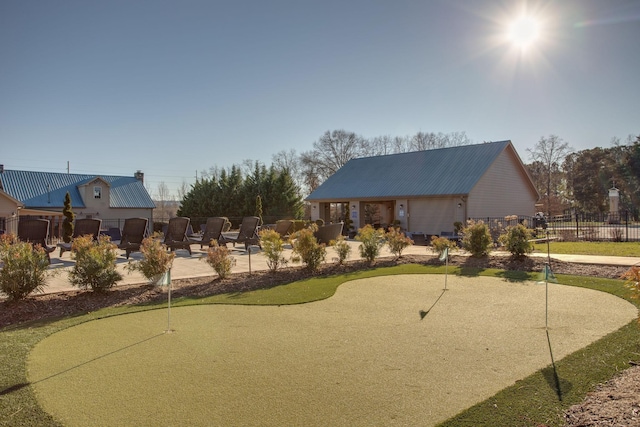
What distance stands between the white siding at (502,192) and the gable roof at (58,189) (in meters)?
23.7

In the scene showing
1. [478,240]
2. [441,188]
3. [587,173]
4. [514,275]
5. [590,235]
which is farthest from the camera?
[587,173]

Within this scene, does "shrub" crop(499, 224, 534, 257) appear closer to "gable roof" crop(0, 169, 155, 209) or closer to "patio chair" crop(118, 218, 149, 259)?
"patio chair" crop(118, 218, 149, 259)

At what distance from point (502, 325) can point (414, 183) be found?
19700mm

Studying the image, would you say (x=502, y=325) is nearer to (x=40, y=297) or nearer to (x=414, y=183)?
(x=40, y=297)

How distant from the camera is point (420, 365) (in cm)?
390

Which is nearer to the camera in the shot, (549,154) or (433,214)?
(433,214)

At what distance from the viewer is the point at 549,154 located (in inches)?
1845

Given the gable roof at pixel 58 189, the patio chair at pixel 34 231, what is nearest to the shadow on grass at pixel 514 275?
the patio chair at pixel 34 231

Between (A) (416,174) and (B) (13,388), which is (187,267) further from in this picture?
(A) (416,174)

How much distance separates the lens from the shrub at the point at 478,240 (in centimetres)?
1135

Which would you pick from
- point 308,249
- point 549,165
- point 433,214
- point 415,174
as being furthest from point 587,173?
point 308,249

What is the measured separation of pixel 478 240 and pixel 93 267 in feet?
31.0

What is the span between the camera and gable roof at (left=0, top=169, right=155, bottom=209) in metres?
27.9

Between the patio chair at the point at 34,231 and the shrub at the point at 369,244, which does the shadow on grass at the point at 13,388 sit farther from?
the patio chair at the point at 34,231
